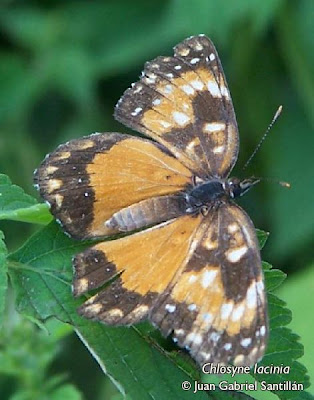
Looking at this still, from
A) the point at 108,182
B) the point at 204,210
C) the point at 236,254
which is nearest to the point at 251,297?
the point at 236,254

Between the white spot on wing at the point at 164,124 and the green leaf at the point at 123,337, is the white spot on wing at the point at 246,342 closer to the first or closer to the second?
the green leaf at the point at 123,337

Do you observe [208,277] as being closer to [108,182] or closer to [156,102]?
[108,182]

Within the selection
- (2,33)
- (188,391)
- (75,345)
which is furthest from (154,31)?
(188,391)

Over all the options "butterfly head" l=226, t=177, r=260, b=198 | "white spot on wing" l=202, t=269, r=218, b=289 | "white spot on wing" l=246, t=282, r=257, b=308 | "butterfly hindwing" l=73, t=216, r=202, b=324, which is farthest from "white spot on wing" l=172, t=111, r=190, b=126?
"white spot on wing" l=246, t=282, r=257, b=308

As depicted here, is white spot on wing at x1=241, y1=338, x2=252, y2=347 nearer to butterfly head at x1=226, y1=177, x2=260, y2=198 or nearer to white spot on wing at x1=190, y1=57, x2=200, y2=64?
butterfly head at x1=226, y1=177, x2=260, y2=198

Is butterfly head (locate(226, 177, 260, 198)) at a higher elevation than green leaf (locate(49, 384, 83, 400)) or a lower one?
higher

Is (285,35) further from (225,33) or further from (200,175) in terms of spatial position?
(200,175)
